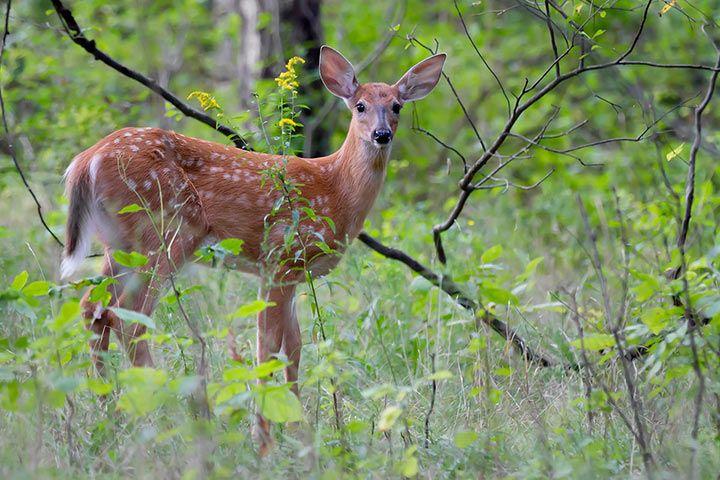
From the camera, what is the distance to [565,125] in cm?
1059

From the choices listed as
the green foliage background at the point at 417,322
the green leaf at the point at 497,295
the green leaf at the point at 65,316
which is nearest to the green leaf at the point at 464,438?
the green foliage background at the point at 417,322

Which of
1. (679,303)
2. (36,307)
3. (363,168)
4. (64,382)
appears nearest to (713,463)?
(679,303)

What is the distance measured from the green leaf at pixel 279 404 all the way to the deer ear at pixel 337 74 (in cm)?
297

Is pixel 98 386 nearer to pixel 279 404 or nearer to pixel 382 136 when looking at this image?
pixel 279 404

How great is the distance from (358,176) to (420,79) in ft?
2.64

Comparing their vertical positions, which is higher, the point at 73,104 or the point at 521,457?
the point at 73,104

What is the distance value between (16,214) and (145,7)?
3988 mm

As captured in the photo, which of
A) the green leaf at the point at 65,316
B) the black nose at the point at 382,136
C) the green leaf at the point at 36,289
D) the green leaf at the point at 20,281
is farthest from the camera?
the black nose at the point at 382,136

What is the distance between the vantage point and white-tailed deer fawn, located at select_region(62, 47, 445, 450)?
5129 millimetres

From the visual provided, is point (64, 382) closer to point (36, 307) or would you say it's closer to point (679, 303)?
point (36, 307)

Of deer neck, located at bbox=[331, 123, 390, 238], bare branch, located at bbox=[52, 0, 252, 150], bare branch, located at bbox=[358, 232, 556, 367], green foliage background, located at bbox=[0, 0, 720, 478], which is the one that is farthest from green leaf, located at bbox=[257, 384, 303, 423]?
deer neck, located at bbox=[331, 123, 390, 238]

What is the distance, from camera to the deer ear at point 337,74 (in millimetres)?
6160

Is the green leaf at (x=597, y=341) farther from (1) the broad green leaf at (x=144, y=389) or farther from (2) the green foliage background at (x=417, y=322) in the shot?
(1) the broad green leaf at (x=144, y=389)

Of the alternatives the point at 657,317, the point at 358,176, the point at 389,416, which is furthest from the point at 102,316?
the point at 657,317
